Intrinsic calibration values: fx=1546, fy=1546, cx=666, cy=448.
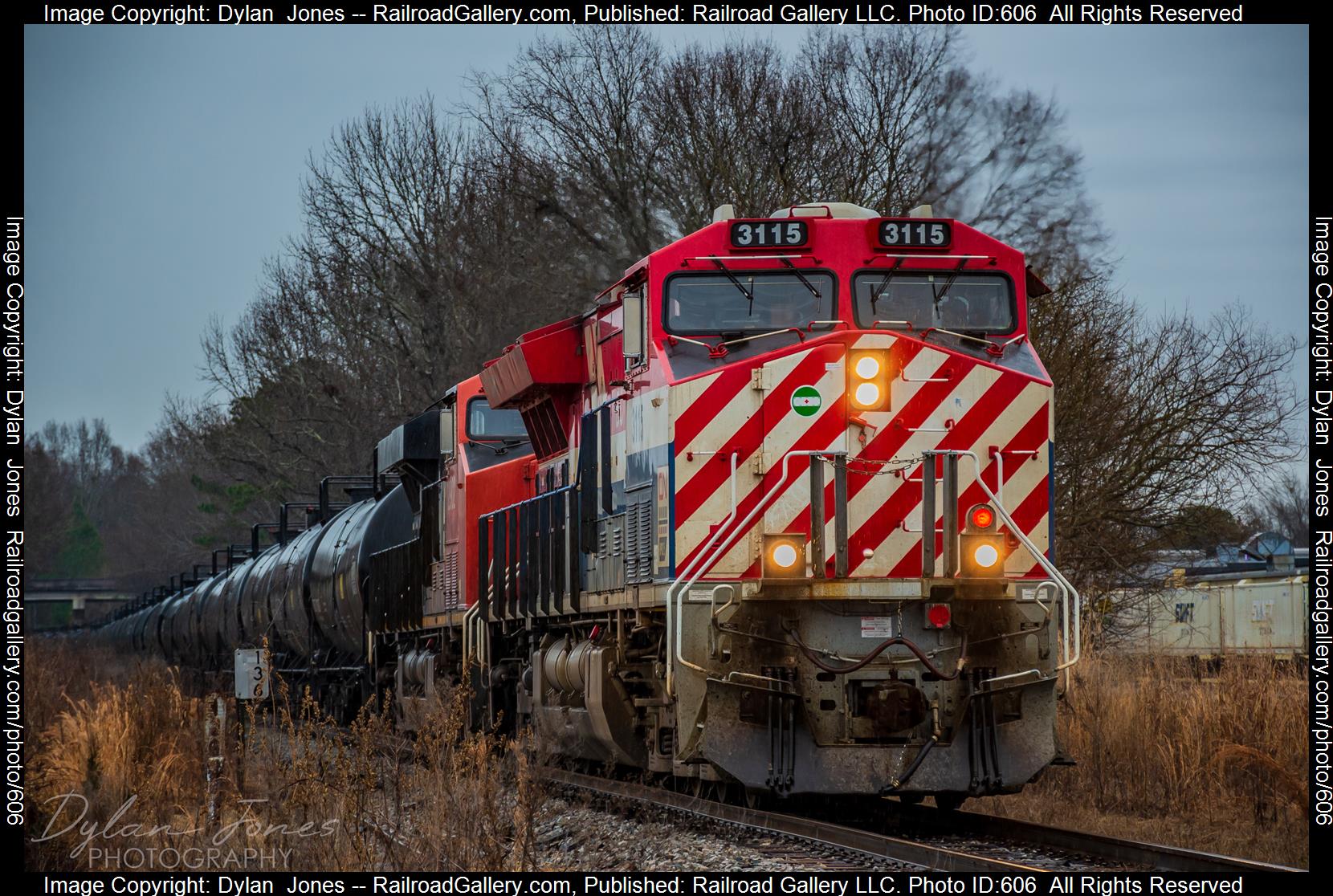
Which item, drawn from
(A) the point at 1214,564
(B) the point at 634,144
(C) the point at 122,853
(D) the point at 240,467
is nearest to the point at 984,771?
(C) the point at 122,853

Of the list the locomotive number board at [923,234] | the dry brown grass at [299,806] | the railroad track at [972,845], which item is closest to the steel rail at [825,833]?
the railroad track at [972,845]

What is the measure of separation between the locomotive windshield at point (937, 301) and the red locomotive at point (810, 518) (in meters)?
0.02

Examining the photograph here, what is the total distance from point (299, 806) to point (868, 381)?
434cm

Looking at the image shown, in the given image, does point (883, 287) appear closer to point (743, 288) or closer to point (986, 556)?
point (743, 288)

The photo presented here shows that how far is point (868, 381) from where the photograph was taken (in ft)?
32.5

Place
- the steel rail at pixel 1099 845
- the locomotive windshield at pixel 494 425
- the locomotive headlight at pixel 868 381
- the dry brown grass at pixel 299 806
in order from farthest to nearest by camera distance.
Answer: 1. the locomotive windshield at pixel 494 425
2. the locomotive headlight at pixel 868 381
3. the steel rail at pixel 1099 845
4. the dry brown grass at pixel 299 806

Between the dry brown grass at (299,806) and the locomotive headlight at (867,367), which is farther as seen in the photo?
the locomotive headlight at (867,367)

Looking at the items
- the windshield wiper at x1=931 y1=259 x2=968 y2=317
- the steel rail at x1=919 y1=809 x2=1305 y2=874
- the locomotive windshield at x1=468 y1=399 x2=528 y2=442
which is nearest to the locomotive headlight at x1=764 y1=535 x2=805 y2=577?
the steel rail at x1=919 y1=809 x2=1305 y2=874

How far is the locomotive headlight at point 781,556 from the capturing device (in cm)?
950

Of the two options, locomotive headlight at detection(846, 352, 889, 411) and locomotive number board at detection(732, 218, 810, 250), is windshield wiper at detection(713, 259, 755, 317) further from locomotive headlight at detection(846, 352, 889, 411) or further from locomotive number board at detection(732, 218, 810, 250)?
locomotive headlight at detection(846, 352, 889, 411)

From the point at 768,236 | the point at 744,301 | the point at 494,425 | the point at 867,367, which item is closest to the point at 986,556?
the point at 867,367

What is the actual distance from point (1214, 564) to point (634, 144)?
1744 centimetres

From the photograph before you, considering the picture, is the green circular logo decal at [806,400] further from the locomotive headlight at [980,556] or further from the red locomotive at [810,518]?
the locomotive headlight at [980,556]

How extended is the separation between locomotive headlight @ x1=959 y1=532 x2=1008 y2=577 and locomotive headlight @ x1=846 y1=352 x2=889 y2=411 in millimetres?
1039
